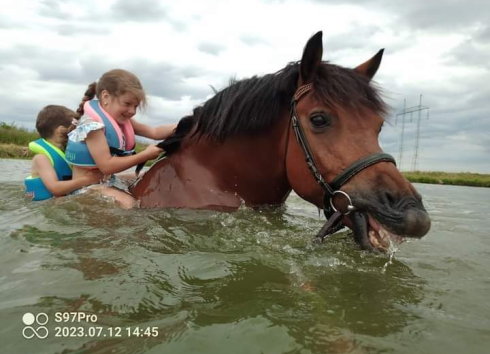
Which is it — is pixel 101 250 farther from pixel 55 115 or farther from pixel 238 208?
pixel 55 115

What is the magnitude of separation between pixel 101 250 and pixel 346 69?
2.25m

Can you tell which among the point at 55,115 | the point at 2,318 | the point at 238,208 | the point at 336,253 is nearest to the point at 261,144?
the point at 238,208

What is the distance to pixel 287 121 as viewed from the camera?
3.10m

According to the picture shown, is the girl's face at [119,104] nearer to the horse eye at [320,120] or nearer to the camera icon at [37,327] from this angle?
the horse eye at [320,120]

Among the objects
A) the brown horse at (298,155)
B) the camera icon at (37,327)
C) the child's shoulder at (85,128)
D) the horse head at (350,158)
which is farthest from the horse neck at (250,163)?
the camera icon at (37,327)

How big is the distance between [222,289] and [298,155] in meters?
1.30

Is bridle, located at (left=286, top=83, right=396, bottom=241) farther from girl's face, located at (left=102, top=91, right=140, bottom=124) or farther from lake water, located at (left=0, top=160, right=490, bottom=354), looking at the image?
girl's face, located at (left=102, top=91, right=140, bottom=124)

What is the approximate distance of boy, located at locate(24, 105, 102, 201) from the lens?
409 cm

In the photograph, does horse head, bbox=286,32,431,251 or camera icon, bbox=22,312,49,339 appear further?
horse head, bbox=286,32,431,251

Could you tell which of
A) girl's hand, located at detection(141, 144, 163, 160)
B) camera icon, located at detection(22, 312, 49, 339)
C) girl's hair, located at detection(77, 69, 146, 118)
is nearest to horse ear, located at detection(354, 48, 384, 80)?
girl's hand, located at detection(141, 144, 163, 160)

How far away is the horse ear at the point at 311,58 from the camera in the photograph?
2846 mm

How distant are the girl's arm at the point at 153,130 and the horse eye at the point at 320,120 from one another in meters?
2.34

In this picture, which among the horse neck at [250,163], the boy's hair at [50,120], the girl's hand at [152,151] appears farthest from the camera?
the boy's hair at [50,120]

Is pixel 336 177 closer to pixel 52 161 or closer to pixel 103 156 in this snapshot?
pixel 103 156
